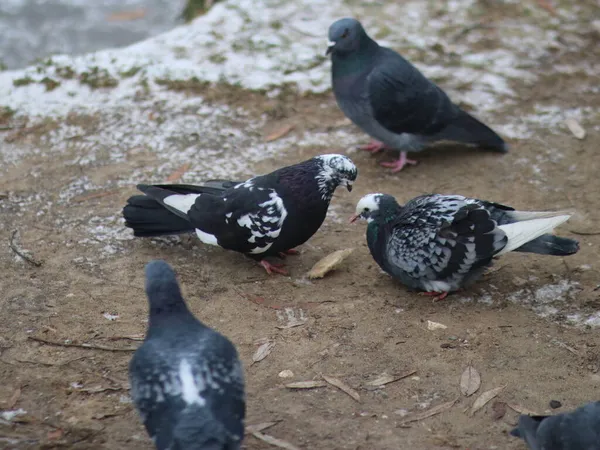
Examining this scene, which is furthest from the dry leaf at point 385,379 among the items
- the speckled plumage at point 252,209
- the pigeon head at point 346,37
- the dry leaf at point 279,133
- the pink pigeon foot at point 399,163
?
the pigeon head at point 346,37

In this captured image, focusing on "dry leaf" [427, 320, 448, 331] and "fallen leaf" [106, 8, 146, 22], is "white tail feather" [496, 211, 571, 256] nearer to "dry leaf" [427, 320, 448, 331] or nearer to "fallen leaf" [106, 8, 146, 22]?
"dry leaf" [427, 320, 448, 331]

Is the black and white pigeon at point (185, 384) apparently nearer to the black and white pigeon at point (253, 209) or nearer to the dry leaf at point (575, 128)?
the black and white pigeon at point (253, 209)

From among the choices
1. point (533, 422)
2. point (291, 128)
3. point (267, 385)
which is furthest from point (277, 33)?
point (533, 422)

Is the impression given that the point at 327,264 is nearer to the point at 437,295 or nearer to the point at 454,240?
the point at 437,295

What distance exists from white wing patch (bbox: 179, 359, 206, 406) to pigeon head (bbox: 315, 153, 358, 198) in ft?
7.25

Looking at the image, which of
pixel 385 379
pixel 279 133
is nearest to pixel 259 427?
pixel 385 379

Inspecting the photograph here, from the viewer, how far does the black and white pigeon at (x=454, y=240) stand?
5.14m

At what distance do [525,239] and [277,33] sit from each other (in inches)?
177

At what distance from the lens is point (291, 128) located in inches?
290

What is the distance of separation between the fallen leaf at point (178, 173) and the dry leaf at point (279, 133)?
2.62ft

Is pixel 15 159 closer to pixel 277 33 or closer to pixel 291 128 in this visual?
pixel 291 128

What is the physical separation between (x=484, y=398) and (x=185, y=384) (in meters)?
1.72

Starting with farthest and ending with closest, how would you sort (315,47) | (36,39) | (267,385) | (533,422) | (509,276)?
(36,39), (315,47), (509,276), (267,385), (533,422)

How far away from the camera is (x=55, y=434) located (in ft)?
13.3
